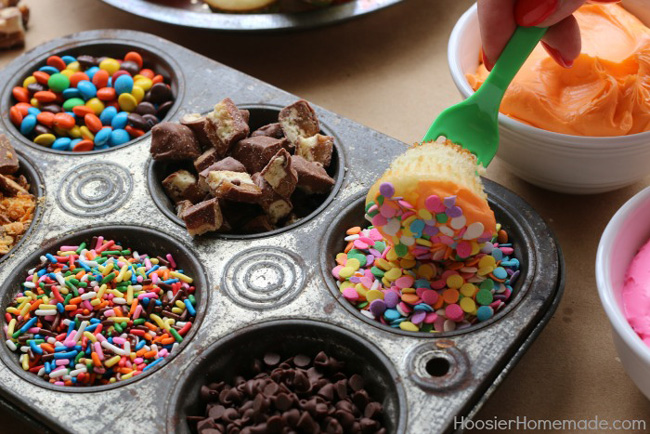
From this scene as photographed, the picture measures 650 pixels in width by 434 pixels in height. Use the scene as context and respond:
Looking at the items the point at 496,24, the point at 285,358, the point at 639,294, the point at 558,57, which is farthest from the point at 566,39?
the point at 285,358

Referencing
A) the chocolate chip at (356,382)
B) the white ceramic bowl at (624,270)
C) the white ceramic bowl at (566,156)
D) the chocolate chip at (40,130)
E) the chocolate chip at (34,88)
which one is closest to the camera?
the white ceramic bowl at (624,270)

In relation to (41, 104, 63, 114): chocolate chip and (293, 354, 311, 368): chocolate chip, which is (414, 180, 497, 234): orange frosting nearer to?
(293, 354, 311, 368): chocolate chip

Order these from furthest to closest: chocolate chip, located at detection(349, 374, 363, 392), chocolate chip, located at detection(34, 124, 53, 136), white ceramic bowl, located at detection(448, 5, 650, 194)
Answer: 1. chocolate chip, located at detection(34, 124, 53, 136)
2. white ceramic bowl, located at detection(448, 5, 650, 194)
3. chocolate chip, located at detection(349, 374, 363, 392)

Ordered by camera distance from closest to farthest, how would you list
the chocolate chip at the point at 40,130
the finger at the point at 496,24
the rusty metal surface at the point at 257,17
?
1. the finger at the point at 496,24
2. the chocolate chip at the point at 40,130
3. the rusty metal surface at the point at 257,17

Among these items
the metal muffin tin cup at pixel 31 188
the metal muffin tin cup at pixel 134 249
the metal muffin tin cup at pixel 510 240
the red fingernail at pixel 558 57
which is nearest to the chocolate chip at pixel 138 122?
the metal muffin tin cup at pixel 31 188

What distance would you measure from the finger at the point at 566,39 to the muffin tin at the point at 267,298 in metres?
0.36

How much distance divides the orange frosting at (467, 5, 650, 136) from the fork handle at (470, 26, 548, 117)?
11 centimetres

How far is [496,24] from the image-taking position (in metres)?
1.69

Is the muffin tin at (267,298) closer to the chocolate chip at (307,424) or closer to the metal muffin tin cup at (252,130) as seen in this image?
the metal muffin tin cup at (252,130)

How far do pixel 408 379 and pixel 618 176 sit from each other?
833 millimetres

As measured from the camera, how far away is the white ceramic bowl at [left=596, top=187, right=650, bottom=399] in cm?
142

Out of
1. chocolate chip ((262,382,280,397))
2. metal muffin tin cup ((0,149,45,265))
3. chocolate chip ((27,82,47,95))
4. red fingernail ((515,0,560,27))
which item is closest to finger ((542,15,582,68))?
red fingernail ((515,0,560,27))

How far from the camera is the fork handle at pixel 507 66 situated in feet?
5.61

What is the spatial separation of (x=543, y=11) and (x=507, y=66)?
0.15 meters
